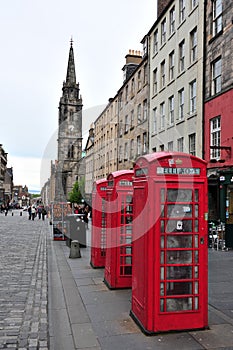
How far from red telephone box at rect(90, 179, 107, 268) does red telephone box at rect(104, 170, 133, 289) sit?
6.96 feet

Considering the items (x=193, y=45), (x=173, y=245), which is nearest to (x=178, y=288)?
(x=173, y=245)

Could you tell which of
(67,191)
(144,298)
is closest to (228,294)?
(144,298)

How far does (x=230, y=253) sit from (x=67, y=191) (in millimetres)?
67113

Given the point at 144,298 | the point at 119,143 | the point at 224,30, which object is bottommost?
the point at 144,298

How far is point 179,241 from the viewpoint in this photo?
17.2ft

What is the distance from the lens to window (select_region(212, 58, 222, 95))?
55.6ft

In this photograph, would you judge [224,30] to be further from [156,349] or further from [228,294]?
[156,349]

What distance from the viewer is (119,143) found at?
35000 mm

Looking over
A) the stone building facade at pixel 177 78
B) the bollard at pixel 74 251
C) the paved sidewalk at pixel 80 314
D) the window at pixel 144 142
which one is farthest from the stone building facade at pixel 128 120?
the paved sidewalk at pixel 80 314

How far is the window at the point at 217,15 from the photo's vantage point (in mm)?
17062

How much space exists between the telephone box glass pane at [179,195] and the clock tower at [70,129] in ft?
246

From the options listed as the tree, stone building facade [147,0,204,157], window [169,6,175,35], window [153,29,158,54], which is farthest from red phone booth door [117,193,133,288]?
the tree

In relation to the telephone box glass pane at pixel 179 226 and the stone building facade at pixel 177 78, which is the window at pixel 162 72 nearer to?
the stone building facade at pixel 177 78

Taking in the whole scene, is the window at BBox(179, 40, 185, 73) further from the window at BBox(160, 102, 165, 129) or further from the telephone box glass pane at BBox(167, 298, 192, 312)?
the telephone box glass pane at BBox(167, 298, 192, 312)
